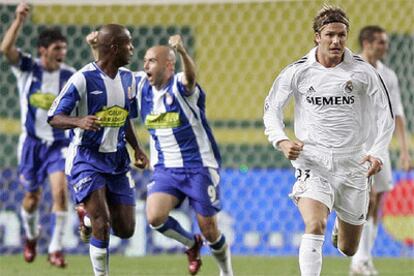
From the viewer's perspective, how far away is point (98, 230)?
7.29 m

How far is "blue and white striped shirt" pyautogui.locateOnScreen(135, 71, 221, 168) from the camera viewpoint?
8688 mm

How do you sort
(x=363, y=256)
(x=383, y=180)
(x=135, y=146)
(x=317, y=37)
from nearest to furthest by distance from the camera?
1. (x=317, y=37)
2. (x=135, y=146)
3. (x=363, y=256)
4. (x=383, y=180)

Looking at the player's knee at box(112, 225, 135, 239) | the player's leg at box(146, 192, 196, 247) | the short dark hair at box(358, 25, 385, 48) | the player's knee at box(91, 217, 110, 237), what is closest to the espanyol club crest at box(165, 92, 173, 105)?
the player's leg at box(146, 192, 196, 247)

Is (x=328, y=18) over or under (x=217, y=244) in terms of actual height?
over

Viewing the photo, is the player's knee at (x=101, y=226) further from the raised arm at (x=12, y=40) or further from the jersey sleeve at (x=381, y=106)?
the raised arm at (x=12, y=40)

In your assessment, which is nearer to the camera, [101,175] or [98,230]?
[98,230]

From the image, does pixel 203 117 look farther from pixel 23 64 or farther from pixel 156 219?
pixel 23 64

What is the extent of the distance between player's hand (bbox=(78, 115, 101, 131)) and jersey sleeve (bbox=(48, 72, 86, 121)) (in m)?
0.30

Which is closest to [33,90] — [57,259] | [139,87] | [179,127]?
[57,259]

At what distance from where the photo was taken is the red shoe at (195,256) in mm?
8734

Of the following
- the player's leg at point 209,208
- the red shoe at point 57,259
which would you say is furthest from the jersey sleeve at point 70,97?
the red shoe at point 57,259

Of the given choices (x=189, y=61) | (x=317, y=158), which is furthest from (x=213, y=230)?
(x=317, y=158)

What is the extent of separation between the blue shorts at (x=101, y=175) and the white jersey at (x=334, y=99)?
4.30 feet

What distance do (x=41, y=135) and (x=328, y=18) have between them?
4714 millimetres
